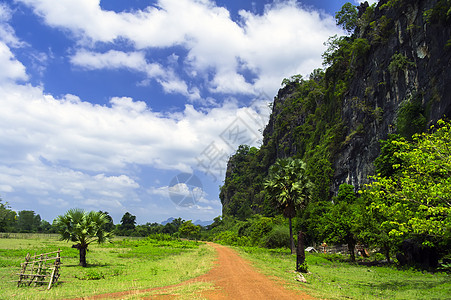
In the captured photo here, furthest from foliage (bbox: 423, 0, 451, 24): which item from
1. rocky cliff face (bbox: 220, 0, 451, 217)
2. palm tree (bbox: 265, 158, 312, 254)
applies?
palm tree (bbox: 265, 158, 312, 254)

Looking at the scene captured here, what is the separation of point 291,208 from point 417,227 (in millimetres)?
22476

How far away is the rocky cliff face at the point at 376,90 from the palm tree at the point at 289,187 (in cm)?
1660

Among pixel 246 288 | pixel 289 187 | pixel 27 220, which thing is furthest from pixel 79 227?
pixel 27 220

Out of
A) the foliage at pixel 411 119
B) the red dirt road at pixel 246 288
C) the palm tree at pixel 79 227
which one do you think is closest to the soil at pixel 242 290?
the red dirt road at pixel 246 288

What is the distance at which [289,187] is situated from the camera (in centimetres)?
3550

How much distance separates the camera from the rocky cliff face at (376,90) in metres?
36.9

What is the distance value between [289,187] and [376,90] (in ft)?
93.8

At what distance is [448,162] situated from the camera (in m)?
13.8

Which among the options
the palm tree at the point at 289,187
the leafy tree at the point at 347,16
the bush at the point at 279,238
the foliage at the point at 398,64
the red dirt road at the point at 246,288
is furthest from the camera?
the leafy tree at the point at 347,16

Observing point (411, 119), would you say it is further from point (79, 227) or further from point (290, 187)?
point (79, 227)

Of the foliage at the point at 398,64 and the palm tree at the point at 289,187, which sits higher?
the foliage at the point at 398,64

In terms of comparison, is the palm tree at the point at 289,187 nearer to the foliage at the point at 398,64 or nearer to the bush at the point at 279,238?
the bush at the point at 279,238

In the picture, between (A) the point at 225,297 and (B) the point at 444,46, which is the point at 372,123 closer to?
(B) the point at 444,46

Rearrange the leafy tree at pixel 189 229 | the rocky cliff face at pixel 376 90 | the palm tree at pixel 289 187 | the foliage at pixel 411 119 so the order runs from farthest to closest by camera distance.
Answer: the leafy tree at pixel 189 229 → the foliage at pixel 411 119 → the rocky cliff face at pixel 376 90 → the palm tree at pixel 289 187
